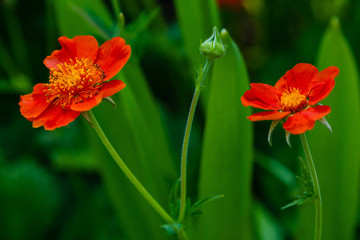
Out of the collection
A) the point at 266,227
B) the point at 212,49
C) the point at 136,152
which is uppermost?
the point at 212,49

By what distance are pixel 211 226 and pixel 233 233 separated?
0.10 ft

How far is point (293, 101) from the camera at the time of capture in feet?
1.40

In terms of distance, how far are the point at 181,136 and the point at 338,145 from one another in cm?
42

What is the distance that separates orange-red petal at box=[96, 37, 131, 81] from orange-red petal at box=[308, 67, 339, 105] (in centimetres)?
16

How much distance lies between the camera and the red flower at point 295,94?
1.32 feet

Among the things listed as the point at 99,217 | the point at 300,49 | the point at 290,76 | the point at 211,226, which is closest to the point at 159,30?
the point at 300,49

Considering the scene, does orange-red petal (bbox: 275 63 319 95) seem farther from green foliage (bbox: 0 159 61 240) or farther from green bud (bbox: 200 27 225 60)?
green foliage (bbox: 0 159 61 240)

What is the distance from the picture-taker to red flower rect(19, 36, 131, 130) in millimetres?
436

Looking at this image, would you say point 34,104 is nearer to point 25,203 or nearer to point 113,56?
point 113,56

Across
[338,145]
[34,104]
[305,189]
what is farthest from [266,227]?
[34,104]

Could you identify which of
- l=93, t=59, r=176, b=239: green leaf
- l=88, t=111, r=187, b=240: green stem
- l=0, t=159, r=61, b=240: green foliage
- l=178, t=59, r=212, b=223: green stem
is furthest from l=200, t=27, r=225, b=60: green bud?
l=0, t=159, r=61, b=240: green foliage

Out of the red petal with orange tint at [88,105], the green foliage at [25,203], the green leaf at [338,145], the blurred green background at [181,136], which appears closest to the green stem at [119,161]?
the red petal with orange tint at [88,105]

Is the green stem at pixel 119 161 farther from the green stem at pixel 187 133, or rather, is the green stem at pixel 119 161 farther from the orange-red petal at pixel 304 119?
the orange-red petal at pixel 304 119

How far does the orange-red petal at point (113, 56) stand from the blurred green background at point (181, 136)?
3.0 inches
